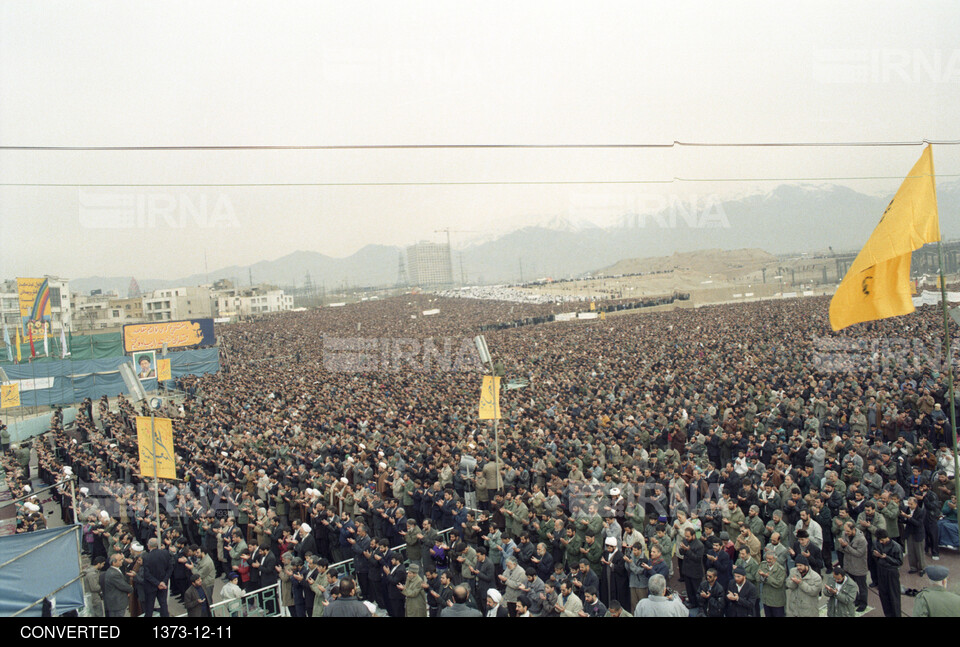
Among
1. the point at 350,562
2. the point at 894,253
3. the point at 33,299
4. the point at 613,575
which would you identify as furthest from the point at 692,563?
the point at 33,299

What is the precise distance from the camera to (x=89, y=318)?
4759 centimetres

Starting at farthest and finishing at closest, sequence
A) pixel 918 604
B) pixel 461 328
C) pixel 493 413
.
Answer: pixel 461 328 < pixel 493 413 < pixel 918 604

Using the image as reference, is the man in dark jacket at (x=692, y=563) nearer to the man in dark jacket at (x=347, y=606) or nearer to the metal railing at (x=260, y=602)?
the metal railing at (x=260, y=602)

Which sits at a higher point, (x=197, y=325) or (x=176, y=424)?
(x=197, y=325)

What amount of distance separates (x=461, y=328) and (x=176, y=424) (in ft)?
96.2

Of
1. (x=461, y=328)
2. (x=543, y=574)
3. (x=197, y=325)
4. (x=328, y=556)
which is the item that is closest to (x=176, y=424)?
(x=328, y=556)

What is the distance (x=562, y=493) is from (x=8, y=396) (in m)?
18.4

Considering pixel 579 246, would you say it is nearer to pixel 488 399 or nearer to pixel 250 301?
pixel 250 301

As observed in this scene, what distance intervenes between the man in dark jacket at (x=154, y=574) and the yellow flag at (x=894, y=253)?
8.39 metres

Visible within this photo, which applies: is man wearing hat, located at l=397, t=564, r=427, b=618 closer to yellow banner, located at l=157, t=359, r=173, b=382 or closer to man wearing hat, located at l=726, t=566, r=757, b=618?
man wearing hat, located at l=726, t=566, r=757, b=618

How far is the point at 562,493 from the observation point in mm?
8789

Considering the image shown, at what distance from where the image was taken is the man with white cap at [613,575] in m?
6.82

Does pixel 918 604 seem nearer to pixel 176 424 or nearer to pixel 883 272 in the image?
pixel 883 272

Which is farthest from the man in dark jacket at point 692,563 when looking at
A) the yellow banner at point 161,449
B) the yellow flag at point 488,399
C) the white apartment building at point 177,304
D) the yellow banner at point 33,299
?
the white apartment building at point 177,304
